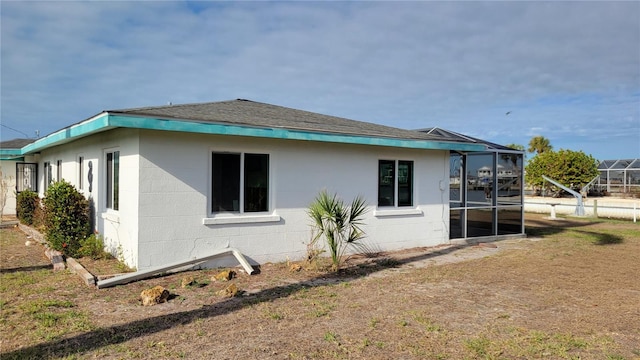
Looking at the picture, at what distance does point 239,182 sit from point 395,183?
4259 mm

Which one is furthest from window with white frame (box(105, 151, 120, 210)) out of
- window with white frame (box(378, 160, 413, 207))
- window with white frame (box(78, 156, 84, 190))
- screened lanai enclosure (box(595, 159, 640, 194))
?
screened lanai enclosure (box(595, 159, 640, 194))

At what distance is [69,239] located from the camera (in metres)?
9.13

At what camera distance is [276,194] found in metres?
9.04

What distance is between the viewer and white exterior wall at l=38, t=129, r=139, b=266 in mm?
7770

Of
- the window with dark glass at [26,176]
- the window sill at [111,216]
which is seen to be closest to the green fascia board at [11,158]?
the window with dark glass at [26,176]

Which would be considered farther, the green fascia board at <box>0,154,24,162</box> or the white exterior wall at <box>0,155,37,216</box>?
the white exterior wall at <box>0,155,37,216</box>

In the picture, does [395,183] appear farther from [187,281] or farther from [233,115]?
[187,281]

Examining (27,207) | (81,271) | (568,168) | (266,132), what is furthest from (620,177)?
(81,271)

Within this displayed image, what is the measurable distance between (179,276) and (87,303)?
175 cm

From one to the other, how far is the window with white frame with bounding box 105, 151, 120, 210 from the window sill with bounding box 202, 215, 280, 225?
6.74 ft

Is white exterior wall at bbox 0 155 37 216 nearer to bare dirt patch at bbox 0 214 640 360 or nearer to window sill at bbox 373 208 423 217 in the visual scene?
bare dirt patch at bbox 0 214 640 360

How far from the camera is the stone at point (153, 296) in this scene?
6055 mm

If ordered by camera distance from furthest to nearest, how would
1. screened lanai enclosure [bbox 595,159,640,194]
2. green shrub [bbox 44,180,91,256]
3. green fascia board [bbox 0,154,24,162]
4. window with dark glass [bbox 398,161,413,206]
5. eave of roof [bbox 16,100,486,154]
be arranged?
screened lanai enclosure [bbox 595,159,640,194]
green fascia board [bbox 0,154,24,162]
window with dark glass [bbox 398,161,413,206]
green shrub [bbox 44,180,91,256]
eave of roof [bbox 16,100,486,154]

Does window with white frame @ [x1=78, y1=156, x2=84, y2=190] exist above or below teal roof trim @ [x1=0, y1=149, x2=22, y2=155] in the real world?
below
